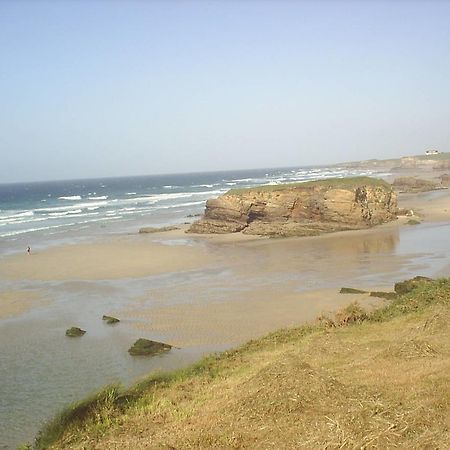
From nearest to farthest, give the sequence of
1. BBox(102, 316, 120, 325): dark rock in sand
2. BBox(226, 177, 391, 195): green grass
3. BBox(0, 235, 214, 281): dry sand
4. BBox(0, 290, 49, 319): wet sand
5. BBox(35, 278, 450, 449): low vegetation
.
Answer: BBox(35, 278, 450, 449): low vegetation
BBox(102, 316, 120, 325): dark rock in sand
BBox(0, 290, 49, 319): wet sand
BBox(0, 235, 214, 281): dry sand
BBox(226, 177, 391, 195): green grass

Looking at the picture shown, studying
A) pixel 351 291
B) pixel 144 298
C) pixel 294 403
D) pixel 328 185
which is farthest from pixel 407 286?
pixel 328 185

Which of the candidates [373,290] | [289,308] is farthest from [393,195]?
[289,308]

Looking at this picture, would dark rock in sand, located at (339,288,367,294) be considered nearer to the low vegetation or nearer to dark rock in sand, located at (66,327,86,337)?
the low vegetation

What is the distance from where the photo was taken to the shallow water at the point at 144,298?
15.1 metres

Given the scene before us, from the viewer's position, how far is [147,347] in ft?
58.4

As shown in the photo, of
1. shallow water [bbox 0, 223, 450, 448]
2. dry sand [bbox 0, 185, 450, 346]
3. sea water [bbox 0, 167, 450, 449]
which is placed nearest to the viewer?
sea water [bbox 0, 167, 450, 449]

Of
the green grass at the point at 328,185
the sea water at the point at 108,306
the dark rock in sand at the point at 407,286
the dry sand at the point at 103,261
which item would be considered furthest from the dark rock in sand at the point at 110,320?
the green grass at the point at 328,185

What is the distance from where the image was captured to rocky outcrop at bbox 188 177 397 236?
4575 centimetres

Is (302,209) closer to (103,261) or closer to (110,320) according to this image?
(103,261)

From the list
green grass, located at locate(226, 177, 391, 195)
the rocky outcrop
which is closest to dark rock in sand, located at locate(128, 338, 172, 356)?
the rocky outcrop

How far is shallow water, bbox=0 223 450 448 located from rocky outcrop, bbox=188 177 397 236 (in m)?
2.68

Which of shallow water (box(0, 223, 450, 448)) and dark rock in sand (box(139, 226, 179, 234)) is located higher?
dark rock in sand (box(139, 226, 179, 234))

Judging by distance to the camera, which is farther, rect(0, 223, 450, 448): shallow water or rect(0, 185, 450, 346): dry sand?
rect(0, 185, 450, 346): dry sand

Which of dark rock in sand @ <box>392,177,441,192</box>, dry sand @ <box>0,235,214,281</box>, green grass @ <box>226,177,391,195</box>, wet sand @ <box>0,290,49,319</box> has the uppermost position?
green grass @ <box>226,177,391,195</box>
